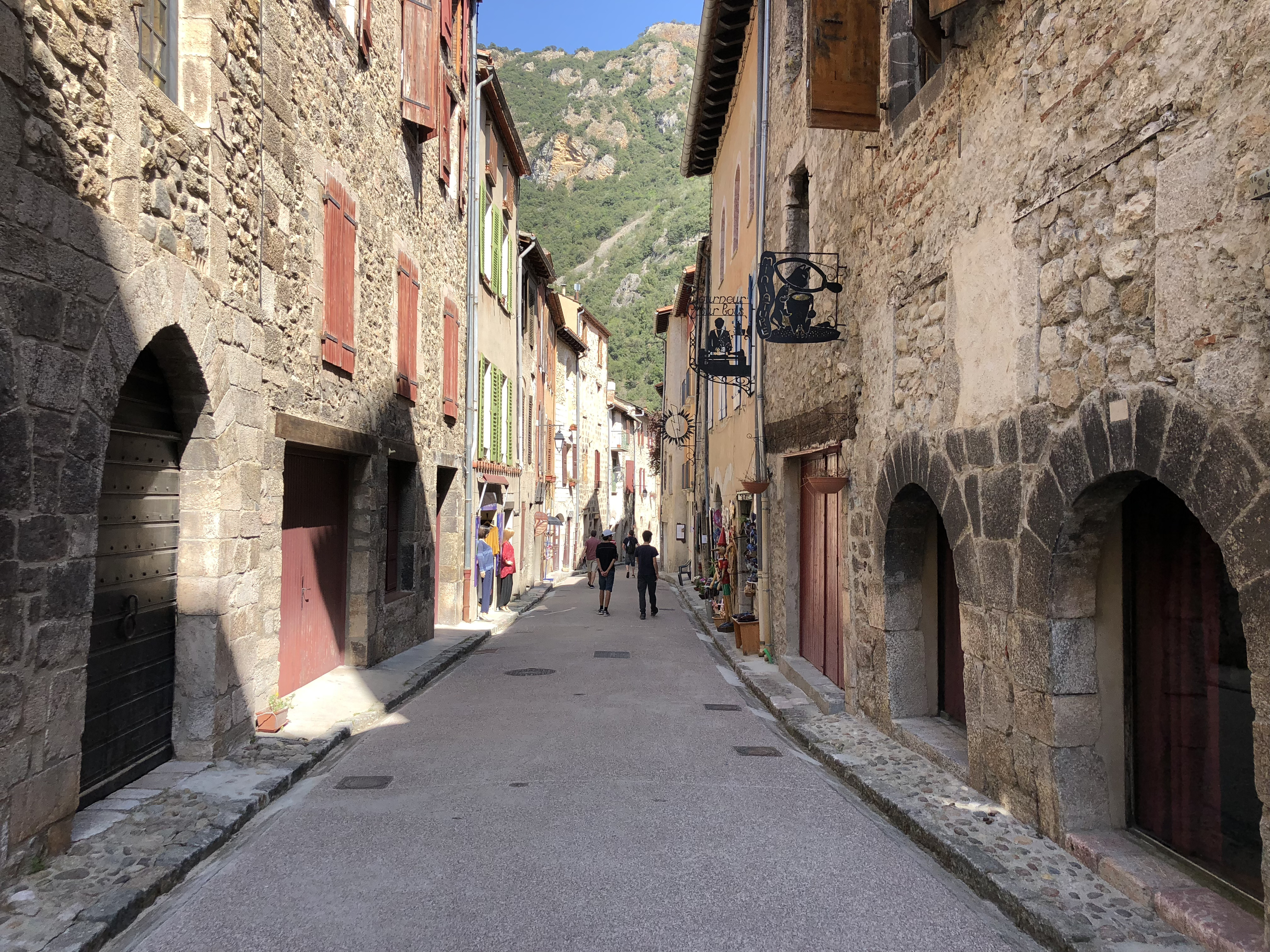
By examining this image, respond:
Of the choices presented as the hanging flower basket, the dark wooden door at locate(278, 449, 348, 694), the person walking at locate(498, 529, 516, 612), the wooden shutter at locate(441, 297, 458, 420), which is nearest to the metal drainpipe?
the hanging flower basket

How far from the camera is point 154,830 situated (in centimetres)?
465

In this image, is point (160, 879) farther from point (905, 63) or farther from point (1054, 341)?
point (905, 63)

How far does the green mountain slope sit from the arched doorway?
55.3m

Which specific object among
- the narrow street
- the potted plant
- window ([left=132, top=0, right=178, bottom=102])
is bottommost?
the narrow street

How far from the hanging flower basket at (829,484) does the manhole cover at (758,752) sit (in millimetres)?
2175

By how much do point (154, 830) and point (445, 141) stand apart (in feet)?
35.8

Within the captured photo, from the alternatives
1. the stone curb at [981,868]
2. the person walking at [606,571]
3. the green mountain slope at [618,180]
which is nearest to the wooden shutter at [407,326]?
the stone curb at [981,868]

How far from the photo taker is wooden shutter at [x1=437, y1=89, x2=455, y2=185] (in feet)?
42.7

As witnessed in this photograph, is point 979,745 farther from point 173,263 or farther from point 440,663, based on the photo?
point 440,663

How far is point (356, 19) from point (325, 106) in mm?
1571

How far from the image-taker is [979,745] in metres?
5.31

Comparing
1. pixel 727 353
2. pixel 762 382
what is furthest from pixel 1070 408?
pixel 727 353

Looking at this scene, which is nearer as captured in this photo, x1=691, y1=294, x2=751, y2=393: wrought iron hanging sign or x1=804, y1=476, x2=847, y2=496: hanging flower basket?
x1=804, y1=476, x2=847, y2=496: hanging flower basket

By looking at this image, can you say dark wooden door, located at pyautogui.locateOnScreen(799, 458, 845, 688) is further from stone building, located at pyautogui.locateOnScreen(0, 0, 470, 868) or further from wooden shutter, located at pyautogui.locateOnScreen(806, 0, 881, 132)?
stone building, located at pyautogui.locateOnScreen(0, 0, 470, 868)
